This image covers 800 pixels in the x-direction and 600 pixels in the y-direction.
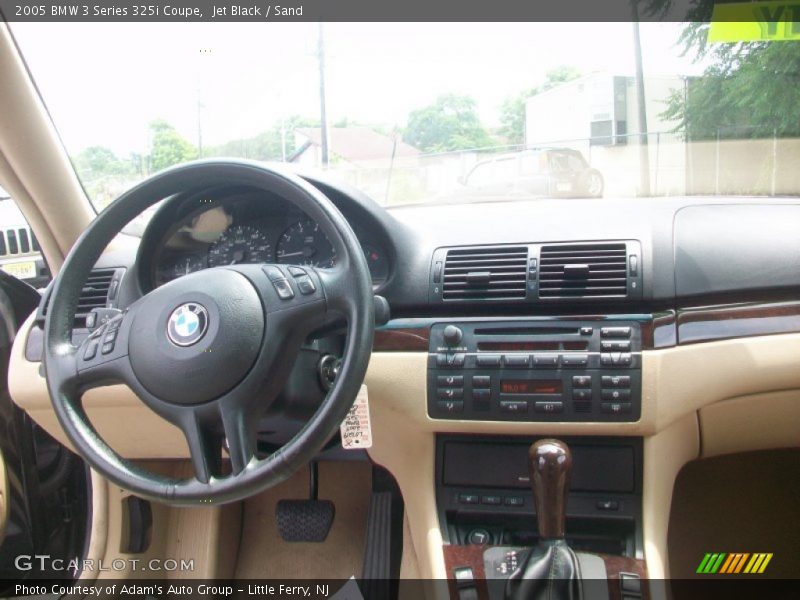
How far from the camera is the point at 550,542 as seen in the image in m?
1.70

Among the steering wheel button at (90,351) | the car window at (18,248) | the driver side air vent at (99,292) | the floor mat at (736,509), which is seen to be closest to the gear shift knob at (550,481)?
the floor mat at (736,509)

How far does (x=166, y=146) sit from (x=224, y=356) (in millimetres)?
960

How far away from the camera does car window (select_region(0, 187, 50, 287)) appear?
239 cm

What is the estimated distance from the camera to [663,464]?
1.85 m

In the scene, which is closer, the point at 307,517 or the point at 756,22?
the point at 756,22

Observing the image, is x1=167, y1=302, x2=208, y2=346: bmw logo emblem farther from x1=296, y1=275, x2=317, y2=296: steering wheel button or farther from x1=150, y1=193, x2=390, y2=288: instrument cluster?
x1=150, y1=193, x2=390, y2=288: instrument cluster

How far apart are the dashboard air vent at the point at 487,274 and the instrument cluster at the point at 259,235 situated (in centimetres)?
18

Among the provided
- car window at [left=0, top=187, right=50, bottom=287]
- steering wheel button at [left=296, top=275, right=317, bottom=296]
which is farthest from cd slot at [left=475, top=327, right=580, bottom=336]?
car window at [left=0, top=187, right=50, bottom=287]

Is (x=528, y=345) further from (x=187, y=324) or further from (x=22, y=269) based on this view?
(x=22, y=269)

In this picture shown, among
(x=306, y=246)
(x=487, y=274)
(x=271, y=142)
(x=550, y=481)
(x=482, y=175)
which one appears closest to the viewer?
(x=550, y=481)

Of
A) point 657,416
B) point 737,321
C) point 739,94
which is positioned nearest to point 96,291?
point 657,416

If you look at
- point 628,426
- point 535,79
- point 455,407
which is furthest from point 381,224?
point 628,426

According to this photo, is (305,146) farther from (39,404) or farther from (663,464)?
(663,464)

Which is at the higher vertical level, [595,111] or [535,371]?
[595,111]
